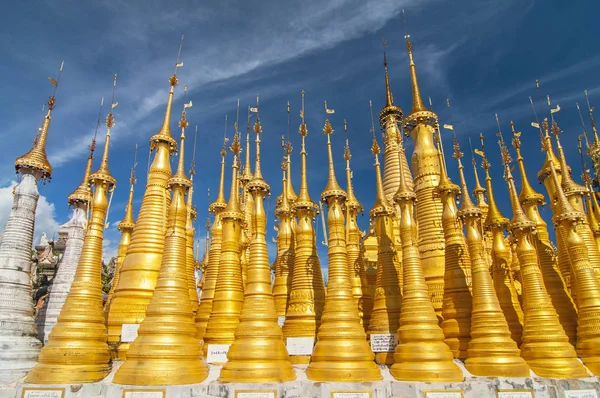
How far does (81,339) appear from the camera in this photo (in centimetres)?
1495

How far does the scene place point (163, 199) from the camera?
21.2m

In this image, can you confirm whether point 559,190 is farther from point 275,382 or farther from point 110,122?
point 110,122

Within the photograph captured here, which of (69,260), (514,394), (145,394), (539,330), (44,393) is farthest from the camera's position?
(69,260)

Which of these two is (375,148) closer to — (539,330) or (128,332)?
(539,330)

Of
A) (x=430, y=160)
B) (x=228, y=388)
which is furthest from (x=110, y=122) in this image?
(x=430, y=160)

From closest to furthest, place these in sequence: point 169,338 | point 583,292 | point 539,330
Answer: point 169,338 < point 539,330 < point 583,292

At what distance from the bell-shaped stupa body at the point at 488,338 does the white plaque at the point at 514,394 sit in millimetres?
648

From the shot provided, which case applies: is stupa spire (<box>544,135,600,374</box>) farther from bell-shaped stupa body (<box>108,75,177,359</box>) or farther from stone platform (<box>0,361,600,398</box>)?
bell-shaped stupa body (<box>108,75,177,359</box>)

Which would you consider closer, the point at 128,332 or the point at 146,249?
the point at 128,332

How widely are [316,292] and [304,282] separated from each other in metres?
0.72

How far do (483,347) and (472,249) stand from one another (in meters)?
4.23

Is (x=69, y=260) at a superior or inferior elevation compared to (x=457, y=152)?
inferior

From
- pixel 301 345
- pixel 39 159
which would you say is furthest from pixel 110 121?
pixel 301 345

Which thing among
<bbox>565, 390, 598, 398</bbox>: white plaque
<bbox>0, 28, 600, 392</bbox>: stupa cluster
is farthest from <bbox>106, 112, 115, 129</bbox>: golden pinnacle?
<bbox>565, 390, 598, 398</bbox>: white plaque
